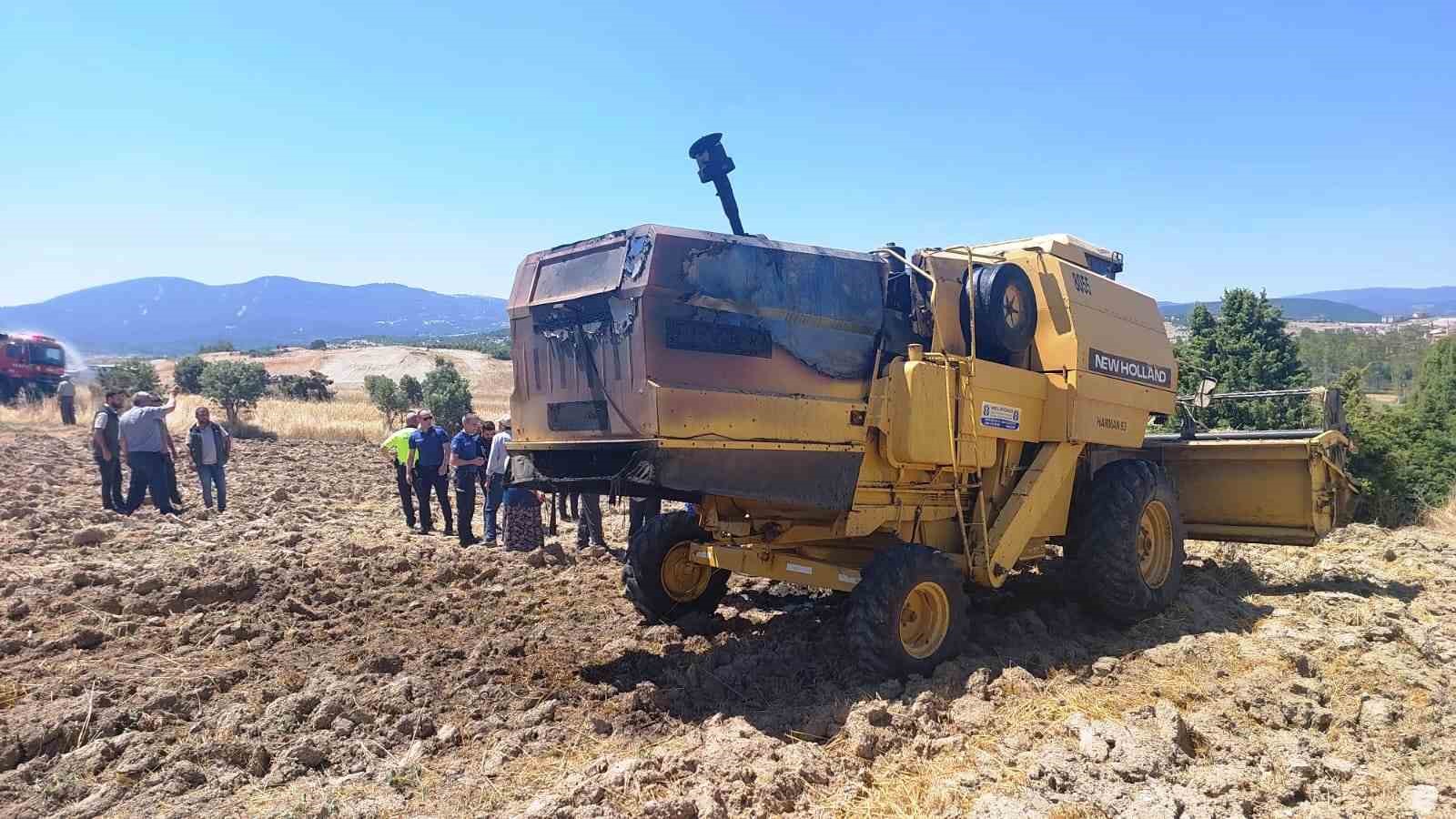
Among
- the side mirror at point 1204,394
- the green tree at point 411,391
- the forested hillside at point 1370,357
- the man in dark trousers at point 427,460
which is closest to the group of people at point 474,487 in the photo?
the man in dark trousers at point 427,460

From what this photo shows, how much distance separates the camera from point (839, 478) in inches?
229

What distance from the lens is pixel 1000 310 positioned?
668 centimetres

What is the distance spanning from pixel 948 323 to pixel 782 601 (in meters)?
2.84

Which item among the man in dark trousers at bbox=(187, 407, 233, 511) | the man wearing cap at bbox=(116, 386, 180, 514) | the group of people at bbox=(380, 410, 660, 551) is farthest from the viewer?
the man in dark trousers at bbox=(187, 407, 233, 511)

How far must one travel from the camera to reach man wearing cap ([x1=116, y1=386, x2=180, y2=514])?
37.9 feet

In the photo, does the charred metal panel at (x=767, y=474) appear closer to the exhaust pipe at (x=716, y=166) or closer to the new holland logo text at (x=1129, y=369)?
the exhaust pipe at (x=716, y=166)

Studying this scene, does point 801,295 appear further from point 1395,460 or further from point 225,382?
point 225,382

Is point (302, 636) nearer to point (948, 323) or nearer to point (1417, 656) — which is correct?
point (948, 323)

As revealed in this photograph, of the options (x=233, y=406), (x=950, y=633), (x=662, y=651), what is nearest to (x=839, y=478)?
(x=950, y=633)

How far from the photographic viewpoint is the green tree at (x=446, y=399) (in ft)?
105

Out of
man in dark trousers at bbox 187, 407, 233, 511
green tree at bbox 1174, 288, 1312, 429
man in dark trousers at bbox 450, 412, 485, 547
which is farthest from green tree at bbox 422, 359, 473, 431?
green tree at bbox 1174, 288, 1312, 429

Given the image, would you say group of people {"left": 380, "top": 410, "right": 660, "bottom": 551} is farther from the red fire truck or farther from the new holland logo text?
the red fire truck

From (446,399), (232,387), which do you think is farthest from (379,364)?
(232,387)

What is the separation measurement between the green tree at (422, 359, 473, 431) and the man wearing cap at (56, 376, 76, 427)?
946 cm
